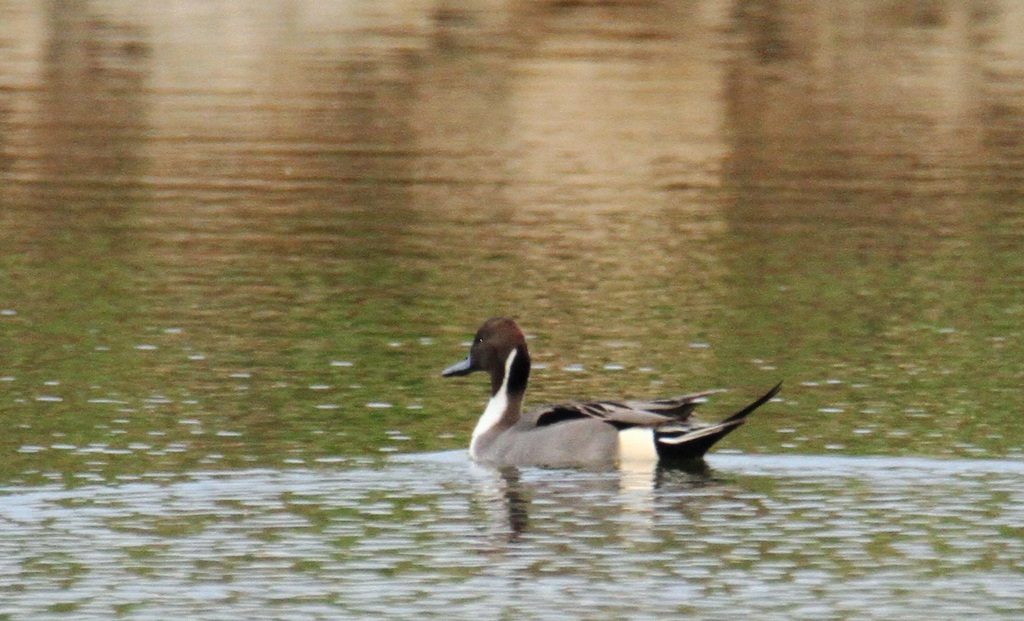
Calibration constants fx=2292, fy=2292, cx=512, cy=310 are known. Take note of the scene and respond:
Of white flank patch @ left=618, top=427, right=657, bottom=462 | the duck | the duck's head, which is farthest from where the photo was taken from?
the duck's head

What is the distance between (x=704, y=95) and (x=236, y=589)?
100 ft

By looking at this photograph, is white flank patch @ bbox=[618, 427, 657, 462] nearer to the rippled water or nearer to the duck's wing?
the duck's wing

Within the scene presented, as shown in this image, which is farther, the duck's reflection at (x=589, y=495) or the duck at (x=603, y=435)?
the duck at (x=603, y=435)

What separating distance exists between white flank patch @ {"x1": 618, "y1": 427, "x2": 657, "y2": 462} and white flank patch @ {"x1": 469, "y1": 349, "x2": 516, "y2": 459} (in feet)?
3.17

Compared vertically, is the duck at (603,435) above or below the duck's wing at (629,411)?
below

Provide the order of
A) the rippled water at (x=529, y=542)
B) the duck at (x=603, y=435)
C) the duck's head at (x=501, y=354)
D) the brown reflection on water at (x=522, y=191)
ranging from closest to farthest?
the rippled water at (x=529, y=542) → the duck at (x=603, y=435) → the duck's head at (x=501, y=354) → the brown reflection on water at (x=522, y=191)

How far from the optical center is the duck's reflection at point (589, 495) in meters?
12.4

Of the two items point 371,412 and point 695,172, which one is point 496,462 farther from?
point 695,172

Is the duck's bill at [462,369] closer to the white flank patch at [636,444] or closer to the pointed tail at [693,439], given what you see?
the white flank patch at [636,444]

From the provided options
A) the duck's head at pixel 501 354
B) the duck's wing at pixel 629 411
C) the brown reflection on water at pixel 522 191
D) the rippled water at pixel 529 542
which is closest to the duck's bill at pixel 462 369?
the duck's head at pixel 501 354

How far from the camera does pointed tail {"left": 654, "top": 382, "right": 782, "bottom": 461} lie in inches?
558

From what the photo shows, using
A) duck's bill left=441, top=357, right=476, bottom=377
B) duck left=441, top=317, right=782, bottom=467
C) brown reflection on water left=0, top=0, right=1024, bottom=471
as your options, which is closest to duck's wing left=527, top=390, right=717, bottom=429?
duck left=441, top=317, right=782, bottom=467

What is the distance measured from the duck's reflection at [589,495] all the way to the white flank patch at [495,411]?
394mm

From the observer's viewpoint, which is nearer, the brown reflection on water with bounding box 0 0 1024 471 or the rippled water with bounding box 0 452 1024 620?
the rippled water with bounding box 0 452 1024 620
